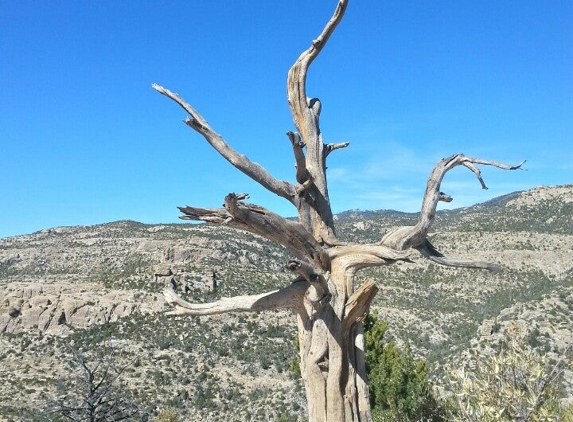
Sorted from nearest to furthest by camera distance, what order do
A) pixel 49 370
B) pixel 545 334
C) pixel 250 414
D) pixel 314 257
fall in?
pixel 314 257
pixel 250 414
pixel 545 334
pixel 49 370

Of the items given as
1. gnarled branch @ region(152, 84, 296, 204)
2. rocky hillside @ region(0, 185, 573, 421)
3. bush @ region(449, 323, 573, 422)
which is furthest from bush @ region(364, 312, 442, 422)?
gnarled branch @ region(152, 84, 296, 204)

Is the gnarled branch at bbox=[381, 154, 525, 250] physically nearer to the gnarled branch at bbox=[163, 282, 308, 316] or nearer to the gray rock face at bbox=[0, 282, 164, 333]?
the gnarled branch at bbox=[163, 282, 308, 316]

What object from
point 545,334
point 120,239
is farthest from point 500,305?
point 120,239

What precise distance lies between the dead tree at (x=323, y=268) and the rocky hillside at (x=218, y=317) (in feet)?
52.2

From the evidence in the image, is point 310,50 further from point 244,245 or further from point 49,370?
point 244,245

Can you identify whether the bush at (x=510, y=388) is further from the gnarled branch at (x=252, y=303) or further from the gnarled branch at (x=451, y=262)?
the gnarled branch at (x=252, y=303)

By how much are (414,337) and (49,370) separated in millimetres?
23857

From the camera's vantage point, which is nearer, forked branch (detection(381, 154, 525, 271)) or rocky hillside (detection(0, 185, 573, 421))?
forked branch (detection(381, 154, 525, 271))

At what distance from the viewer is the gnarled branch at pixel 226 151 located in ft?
13.6

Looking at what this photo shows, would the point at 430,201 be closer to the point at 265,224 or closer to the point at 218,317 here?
the point at 265,224

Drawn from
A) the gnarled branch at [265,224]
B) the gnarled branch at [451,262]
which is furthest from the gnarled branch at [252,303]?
the gnarled branch at [451,262]

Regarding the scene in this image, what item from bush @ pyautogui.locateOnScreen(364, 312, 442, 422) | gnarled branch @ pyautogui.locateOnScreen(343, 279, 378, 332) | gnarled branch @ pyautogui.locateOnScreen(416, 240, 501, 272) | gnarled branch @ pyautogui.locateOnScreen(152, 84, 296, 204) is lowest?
bush @ pyautogui.locateOnScreen(364, 312, 442, 422)

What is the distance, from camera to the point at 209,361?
33656mm

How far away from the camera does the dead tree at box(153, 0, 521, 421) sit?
4.07 metres
